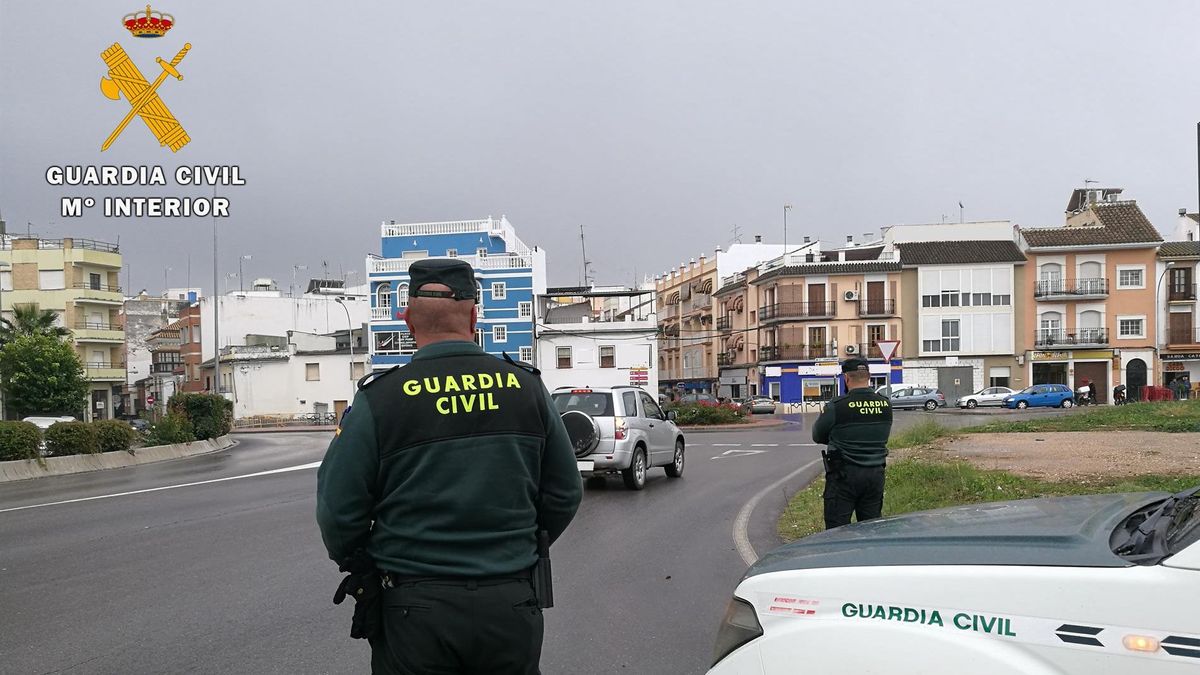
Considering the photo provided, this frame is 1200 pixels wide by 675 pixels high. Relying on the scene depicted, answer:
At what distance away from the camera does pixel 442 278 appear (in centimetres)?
297

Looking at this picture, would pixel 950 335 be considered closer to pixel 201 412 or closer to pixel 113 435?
pixel 201 412

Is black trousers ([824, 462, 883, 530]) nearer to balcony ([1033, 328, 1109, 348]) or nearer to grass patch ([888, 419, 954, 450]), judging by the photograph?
grass patch ([888, 419, 954, 450])

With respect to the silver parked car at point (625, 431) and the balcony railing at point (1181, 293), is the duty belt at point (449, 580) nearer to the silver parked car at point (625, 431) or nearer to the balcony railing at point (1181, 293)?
the silver parked car at point (625, 431)

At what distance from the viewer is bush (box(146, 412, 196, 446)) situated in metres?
27.2

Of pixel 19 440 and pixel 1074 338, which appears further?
pixel 1074 338

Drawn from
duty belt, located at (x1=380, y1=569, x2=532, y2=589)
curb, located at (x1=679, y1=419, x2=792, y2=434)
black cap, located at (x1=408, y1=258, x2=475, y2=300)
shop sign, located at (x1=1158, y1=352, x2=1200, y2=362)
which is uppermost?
black cap, located at (x1=408, y1=258, x2=475, y2=300)

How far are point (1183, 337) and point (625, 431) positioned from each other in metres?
59.8

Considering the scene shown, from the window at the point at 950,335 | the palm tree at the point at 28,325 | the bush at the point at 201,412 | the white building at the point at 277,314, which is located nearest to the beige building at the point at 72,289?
the palm tree at the point at 28,325

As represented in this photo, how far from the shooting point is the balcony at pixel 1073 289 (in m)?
57.8

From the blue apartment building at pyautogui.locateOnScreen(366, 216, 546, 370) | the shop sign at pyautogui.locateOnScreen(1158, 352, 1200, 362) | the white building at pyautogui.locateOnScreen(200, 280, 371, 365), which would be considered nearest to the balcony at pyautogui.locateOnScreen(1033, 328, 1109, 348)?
the shop sign at pyautogui.locateOnScreen(1158, 352, 1200, 362)

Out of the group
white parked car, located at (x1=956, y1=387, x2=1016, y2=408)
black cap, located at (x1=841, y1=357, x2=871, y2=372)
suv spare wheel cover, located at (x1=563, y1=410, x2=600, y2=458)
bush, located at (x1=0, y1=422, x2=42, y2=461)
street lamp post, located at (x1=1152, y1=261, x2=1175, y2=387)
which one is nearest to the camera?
suv spare wheel cover, located at (x1=563, y1=410, x2=600, y2=458)

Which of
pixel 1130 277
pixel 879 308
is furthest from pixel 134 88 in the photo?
pixel 1130 277

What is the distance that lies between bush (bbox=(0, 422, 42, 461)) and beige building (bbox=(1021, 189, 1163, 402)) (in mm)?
57595

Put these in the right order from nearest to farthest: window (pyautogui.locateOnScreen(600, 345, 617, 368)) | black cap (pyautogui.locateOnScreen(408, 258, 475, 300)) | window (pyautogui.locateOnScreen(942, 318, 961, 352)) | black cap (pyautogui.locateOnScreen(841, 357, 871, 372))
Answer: black cap (pyautogui.locateOnScreen(408, 258, 475, 300)) → black cap (pyautogui.locateOnScreen(841, 357, 871, 372)) → window (pyautogui.locateOnScreen(600, 345, 617, 368)) → window (pyautogui.locateOnScreen(942, 318, 961, 352))
